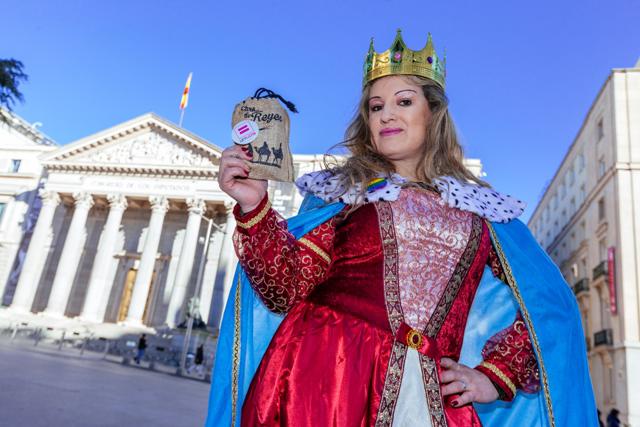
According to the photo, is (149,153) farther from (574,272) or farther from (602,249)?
(574,272)

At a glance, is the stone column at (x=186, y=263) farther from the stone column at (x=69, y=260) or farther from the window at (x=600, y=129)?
the window at (x=600, y=129)

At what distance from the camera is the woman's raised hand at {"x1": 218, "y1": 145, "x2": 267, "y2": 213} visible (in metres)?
1.75

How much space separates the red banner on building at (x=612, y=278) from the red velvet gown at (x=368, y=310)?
29.2 meters

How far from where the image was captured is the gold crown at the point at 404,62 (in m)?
2.40

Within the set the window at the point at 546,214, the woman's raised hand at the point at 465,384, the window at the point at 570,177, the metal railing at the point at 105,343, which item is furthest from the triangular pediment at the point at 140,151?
the woman's raised hand at the point at 465,384

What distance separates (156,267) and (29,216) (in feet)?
40.6

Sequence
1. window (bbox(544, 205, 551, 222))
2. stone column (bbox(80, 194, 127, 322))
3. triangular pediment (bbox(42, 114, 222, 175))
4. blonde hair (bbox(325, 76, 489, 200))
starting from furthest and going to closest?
window (bbox(544, 205, 551, 222)) → triangular pediment (bbox(42, 114, 222, 175)) → stone column (bbox(80, 194, 127, 322)) → blonde hair (bbox(325, 76, 489, 200))

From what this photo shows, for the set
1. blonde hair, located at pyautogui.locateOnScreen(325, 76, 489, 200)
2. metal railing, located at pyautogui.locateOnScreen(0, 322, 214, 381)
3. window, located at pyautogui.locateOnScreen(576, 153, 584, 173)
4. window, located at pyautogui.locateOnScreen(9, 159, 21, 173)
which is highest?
window, located at pyautogui.locateOnScreen(576, 153, 584, 173)

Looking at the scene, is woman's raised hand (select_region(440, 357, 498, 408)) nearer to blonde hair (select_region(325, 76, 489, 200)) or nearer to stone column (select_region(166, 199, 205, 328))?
blonde hair (select_region(325, 76, 489, 200))

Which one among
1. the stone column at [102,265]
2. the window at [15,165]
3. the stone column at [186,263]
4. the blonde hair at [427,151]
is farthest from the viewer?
the window at [15,165]

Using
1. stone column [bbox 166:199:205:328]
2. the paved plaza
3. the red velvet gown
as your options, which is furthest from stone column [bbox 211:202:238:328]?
the red velvet gown

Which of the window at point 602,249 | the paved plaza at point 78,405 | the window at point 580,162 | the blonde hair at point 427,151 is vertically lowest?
the paved plaza at point 78,405

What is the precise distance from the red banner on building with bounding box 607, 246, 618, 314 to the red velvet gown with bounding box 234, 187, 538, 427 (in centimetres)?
2916

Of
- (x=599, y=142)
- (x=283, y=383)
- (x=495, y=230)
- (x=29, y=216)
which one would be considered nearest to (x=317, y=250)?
(x=283, y=383)
